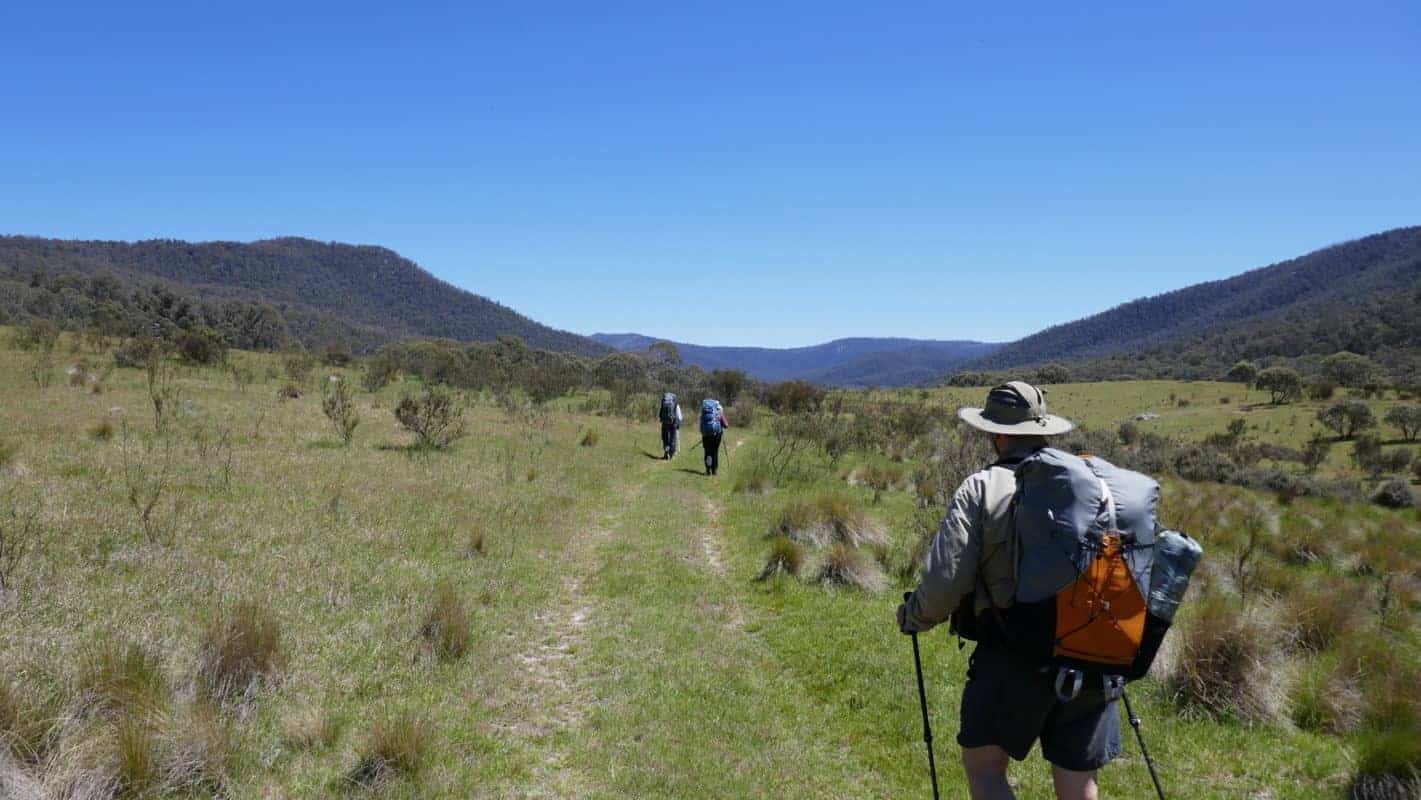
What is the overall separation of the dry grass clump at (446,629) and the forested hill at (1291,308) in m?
104

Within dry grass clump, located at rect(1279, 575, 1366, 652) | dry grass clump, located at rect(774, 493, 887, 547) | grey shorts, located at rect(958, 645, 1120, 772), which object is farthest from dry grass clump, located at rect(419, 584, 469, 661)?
dry grass clump, located at rect(1279, 575, 1366, 652)

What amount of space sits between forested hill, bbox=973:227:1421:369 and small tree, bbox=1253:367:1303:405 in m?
48.9

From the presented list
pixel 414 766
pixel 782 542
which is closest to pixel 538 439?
pixel 782 542

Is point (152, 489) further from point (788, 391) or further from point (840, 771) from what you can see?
point (788, 391)

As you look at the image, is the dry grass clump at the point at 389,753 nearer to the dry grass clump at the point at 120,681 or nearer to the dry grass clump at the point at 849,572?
the dry grass clump at the point at 120,681

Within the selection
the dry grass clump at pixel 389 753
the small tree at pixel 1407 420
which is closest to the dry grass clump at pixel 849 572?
the dry grass clump at pixel 389 753

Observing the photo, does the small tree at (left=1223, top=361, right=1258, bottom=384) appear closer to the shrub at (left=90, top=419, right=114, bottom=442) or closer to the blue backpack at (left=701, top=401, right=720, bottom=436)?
the blue backpack at (left=701, top=401, right=720, bottom=436)

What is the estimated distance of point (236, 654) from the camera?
4.82m

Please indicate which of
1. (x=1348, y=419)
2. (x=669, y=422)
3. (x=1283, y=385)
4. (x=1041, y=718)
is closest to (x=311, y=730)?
(x=1041, y=718)

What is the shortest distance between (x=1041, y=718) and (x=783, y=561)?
6328 millimetres

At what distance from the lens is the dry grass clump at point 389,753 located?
4.13m

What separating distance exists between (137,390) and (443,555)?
1500cm

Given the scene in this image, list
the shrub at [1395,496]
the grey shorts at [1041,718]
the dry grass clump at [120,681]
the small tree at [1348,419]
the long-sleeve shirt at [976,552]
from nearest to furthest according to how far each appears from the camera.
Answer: the grey shorts at [1041,718] < the long-sleeve shirt at [976,552] < the dry grass clump at [120,681] < the shrub at [1395,496] < the small tree at [1348,419]

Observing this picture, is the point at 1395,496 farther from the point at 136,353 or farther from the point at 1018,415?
the point at 136,353
